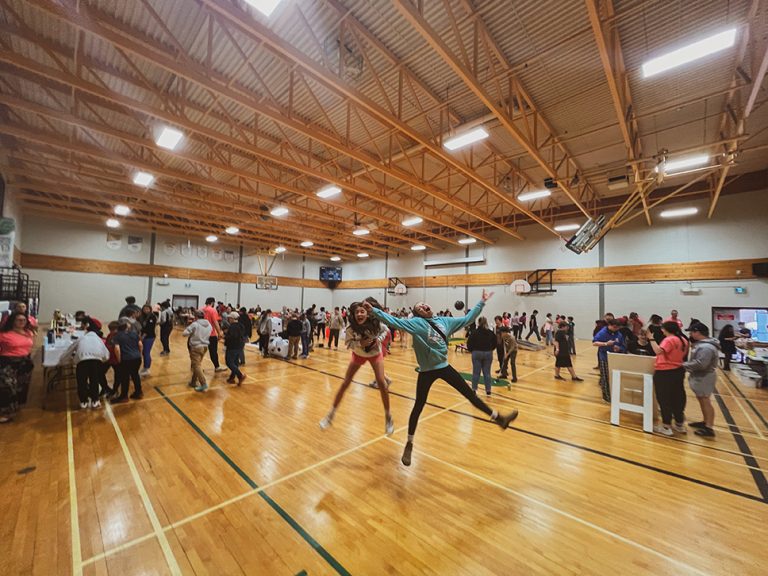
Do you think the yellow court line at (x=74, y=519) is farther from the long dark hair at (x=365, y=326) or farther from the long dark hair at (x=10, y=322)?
the long dark hair at (x=365, y=326)

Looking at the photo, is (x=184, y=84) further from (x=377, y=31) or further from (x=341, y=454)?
(x=341, y=454)

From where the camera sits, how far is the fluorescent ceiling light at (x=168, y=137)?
7305 mm

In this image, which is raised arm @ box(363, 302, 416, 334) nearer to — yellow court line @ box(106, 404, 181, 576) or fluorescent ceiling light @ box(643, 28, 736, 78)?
yellow court line @ box(106, 404, 181, 576)

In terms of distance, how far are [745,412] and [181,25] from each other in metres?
12.6

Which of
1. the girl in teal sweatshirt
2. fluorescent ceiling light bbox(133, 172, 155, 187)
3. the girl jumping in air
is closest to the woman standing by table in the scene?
the girl jumping in air

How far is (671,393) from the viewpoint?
453 cm

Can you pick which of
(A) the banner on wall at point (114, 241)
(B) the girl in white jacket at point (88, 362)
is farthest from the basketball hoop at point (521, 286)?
(A) the banner on wall at point (114, 241)

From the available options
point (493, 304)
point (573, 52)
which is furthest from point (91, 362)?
point (493, 304)

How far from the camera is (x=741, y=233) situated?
Answer: 12.9 meters

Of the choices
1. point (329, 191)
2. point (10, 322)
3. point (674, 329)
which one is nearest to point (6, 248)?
point (10, 322)

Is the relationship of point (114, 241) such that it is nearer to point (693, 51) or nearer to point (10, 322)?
point (10, 322)

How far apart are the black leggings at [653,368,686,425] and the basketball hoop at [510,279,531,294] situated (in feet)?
44.1

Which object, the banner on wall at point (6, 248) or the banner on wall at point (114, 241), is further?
the banner on wall at point (114, 241)

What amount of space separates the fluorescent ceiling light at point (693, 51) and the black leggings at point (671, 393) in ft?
15.2
